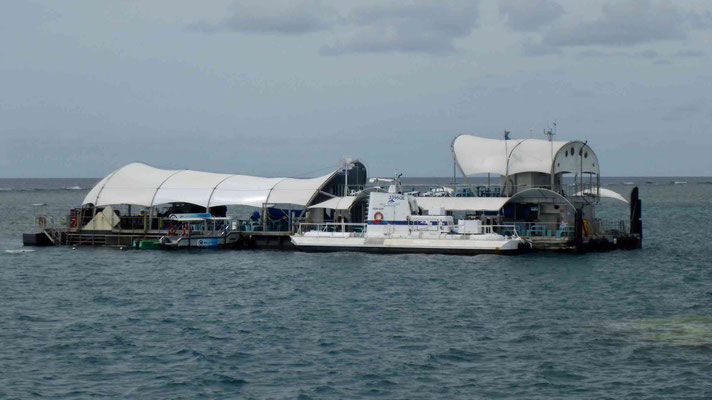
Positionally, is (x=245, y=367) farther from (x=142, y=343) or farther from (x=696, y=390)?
(x=696, y=390)

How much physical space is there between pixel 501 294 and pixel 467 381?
68.3ft

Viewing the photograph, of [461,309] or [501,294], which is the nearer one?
[461,309]

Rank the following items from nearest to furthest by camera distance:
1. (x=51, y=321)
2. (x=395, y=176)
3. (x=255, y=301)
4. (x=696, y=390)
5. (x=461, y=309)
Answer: (x=696, y=390) → (x=51, y=321) → (x=461, y=309) → (x=255, y=301) → (x=395, y=176)

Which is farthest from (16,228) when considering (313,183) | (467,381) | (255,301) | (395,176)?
(467,381)

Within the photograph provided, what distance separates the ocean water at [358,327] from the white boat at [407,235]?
1.11 m

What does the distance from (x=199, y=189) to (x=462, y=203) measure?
25.1 metres

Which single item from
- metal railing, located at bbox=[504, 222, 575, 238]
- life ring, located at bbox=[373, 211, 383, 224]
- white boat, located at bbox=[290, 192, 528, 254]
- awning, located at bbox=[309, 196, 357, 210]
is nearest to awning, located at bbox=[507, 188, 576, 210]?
metal railing, located at bbox=[504, 222, 575, 238]

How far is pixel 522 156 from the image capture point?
81750 mm

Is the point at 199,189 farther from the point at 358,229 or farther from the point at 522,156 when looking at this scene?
the point at 522,156

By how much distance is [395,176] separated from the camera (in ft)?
252

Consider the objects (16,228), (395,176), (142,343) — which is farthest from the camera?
(16,228)

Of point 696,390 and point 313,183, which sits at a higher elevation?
point 313,183

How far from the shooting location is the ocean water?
33.4 meters

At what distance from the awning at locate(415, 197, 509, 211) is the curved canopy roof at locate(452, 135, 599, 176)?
5.09m
